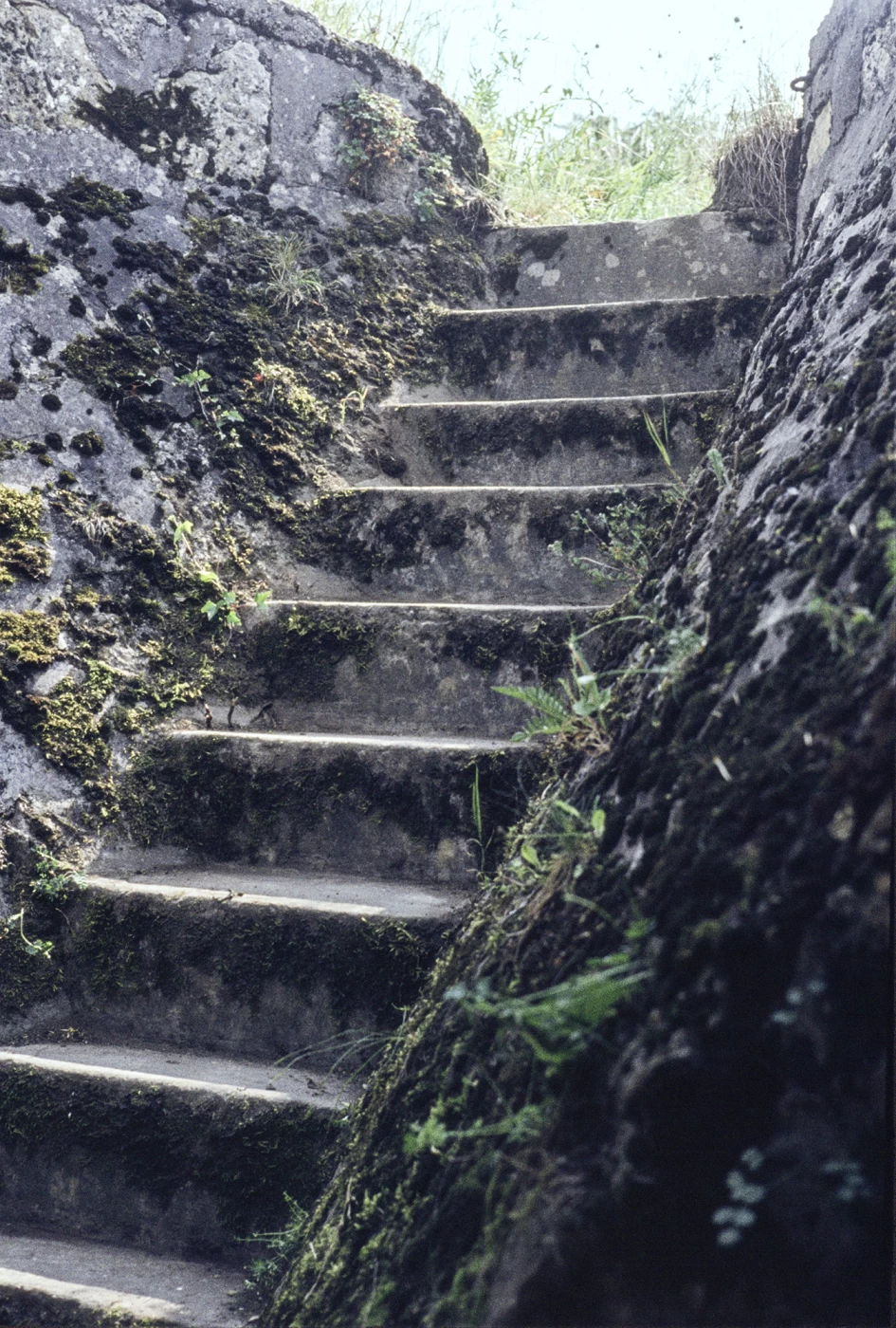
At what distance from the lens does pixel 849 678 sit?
1.06 m

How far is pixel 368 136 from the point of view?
12.3 ft

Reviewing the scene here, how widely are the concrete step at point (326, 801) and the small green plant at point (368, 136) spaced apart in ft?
7.60

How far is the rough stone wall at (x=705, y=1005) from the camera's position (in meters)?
0.86

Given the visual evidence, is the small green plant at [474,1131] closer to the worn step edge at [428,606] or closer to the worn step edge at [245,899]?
the worn step edge at [245,899]

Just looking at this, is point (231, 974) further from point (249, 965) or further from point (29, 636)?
point (29, 636)

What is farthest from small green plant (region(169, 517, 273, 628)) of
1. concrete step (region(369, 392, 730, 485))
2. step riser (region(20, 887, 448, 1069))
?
step riser (region(20, 887, 448, 1069))

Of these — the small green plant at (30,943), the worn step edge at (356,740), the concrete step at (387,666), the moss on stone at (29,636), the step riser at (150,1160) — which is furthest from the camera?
the concrete step at (387,666)

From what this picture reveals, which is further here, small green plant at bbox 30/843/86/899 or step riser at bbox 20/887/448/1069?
small green plant at bbox 30/843/86/899

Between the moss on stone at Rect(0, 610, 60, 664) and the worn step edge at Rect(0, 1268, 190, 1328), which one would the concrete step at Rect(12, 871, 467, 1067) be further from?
the moss on stone at Rect(0, 610, 60, 664)

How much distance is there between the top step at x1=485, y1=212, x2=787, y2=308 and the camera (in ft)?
12.3

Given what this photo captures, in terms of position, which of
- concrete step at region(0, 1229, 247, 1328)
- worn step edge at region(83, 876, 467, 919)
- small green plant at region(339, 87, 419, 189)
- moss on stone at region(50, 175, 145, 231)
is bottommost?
concrete step at region(0, 1229, 247, 1328)

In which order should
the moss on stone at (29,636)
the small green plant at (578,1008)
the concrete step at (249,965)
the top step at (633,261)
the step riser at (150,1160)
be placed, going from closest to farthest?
the small green plant at (578,1008)
the step riser at (150,1160)
the concrete step at (249,965)
the moss on stone at (29,636)
the top step at (633,261)

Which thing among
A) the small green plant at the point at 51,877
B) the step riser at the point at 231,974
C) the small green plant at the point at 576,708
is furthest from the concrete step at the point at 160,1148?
the small green plant at the point at 576,708

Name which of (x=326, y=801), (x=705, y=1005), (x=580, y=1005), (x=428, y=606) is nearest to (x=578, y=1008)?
(x=580, y=1005)
